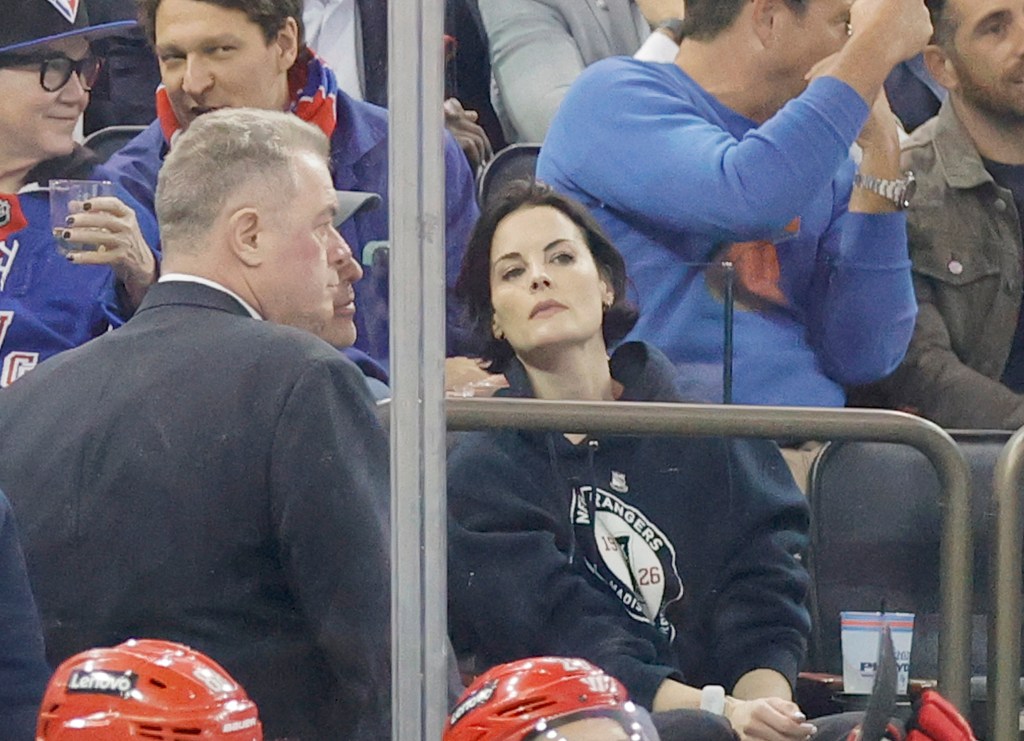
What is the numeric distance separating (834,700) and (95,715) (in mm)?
858

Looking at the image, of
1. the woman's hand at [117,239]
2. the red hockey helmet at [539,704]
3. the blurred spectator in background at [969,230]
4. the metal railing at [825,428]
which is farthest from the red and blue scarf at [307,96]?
the blurred spectator in background at [969,230]


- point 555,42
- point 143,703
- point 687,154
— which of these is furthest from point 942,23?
point 143,703

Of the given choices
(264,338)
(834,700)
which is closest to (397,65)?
(264,338)

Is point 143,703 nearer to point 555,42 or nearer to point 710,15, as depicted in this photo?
point 555,42

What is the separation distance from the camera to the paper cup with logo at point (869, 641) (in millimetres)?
2027

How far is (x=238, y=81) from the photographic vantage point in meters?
1.87

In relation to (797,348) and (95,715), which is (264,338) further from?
(797,348)

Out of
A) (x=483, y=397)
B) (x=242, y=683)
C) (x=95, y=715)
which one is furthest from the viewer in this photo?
(x=483, y=397)

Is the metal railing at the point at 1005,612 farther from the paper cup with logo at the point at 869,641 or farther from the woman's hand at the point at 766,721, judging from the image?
the woman's hand at the point at 766,721

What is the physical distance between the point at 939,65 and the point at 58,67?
40.2 inches

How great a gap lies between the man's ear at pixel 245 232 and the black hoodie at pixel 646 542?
12.6 inches

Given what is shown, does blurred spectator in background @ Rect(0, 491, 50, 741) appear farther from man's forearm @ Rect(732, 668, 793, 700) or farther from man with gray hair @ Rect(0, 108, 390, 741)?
man's forearm @ Rect(732, 668, 793, 700)

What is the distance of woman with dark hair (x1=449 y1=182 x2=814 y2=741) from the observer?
1.99 meters

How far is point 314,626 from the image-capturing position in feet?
5.80
